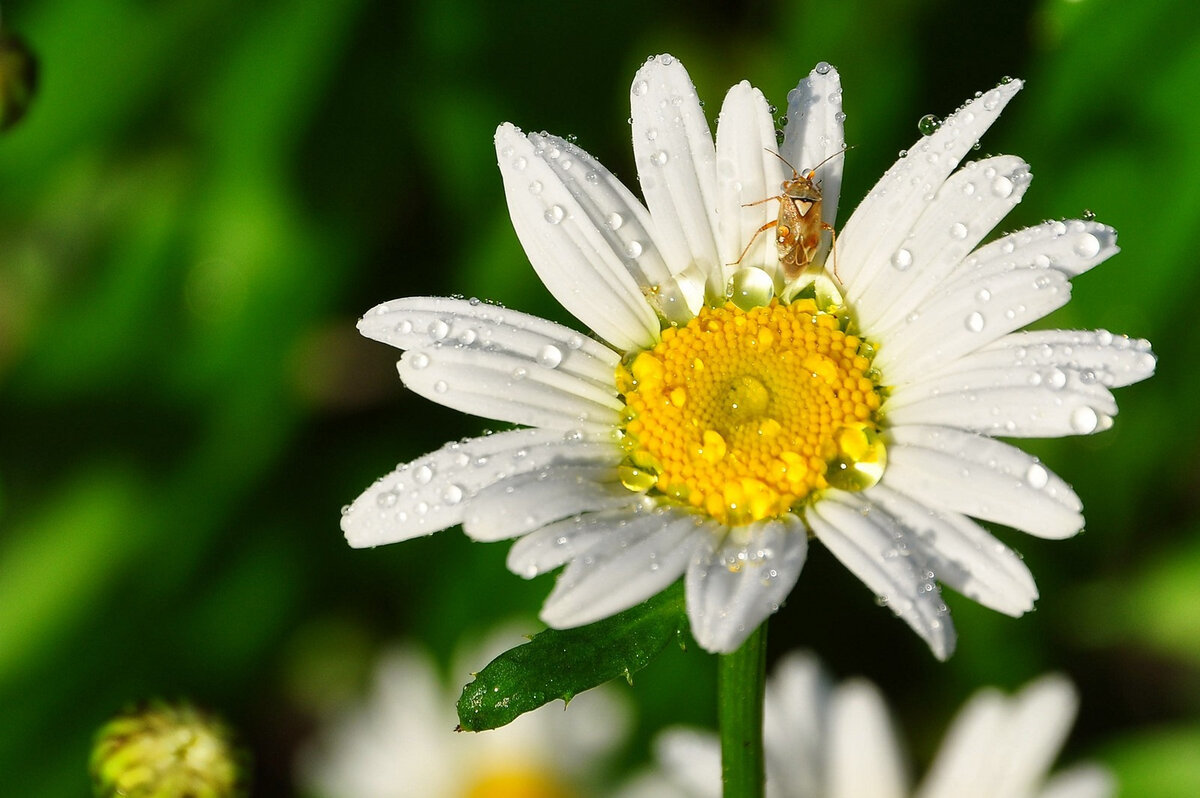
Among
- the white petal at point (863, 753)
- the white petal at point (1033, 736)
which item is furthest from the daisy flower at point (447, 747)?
the white petal at point (1033, 736)

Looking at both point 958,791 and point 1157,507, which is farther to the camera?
point 1157,507

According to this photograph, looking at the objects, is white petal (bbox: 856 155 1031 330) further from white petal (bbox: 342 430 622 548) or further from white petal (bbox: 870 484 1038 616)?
white petal (bbox: 342 430 622 548)

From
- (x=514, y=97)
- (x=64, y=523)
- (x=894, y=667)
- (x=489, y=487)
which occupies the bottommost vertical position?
(x=894, y=667)

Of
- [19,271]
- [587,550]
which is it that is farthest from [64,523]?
[587,550]

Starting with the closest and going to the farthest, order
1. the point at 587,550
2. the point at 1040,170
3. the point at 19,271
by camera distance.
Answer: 1. the point at 587,550
2. the point at 1040,170
3. the point at 19,271

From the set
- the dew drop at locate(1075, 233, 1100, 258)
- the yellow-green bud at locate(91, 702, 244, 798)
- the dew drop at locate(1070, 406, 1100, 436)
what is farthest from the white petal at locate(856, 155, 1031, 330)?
the yellow-green bud at locate(91, 702, 244, 798)

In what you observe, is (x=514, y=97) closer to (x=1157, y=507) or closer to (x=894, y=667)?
(x=894, y=667)
